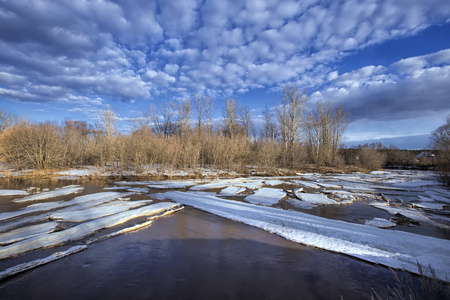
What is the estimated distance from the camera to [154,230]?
20.0 feet

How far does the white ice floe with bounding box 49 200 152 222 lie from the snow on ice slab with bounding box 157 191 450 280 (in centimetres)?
341

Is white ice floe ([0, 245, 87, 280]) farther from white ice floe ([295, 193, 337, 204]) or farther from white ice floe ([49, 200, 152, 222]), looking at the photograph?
white ice floe ([295, 193, 337, 204])

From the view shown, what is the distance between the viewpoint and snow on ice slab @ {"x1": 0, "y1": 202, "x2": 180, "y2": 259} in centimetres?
453

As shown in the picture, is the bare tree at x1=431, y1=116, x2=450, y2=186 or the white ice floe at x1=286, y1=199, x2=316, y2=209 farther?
the bare tree at x1=431, y1=116, x2=450, y2=186

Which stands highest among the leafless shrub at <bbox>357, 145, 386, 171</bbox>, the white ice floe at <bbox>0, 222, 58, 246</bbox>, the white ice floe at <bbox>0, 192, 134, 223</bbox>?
the leafless shrub at <bbox>357, 145, 386, 171</bbox>

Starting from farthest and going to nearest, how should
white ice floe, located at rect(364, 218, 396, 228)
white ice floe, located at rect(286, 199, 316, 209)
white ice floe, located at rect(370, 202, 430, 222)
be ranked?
white ice floe, located at rect(286, 199, 316, 209) → white ice floe, located at rect(370, 202, 430, 222) → white ice floe, located at rect(364, 218, 396, 228)

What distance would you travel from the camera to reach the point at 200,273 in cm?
396

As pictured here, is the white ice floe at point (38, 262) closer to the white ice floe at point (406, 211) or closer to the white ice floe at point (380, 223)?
→ the white ice floe at point (380, 223)

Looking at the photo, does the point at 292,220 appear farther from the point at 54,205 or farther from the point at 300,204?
the point at 54,205

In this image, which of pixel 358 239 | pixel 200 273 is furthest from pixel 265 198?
pixel 200 273

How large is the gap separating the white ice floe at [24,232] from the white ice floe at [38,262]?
1396 mm

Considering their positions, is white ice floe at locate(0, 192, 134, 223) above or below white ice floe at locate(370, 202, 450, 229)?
above

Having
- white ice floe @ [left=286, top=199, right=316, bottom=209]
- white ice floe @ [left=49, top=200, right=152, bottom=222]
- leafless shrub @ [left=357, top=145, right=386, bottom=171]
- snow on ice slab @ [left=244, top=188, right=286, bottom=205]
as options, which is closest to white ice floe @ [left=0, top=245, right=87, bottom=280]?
white ice floe @ [left=49, top=200, right=152, bottom=222]

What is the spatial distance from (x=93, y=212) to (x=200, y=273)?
5253mm
